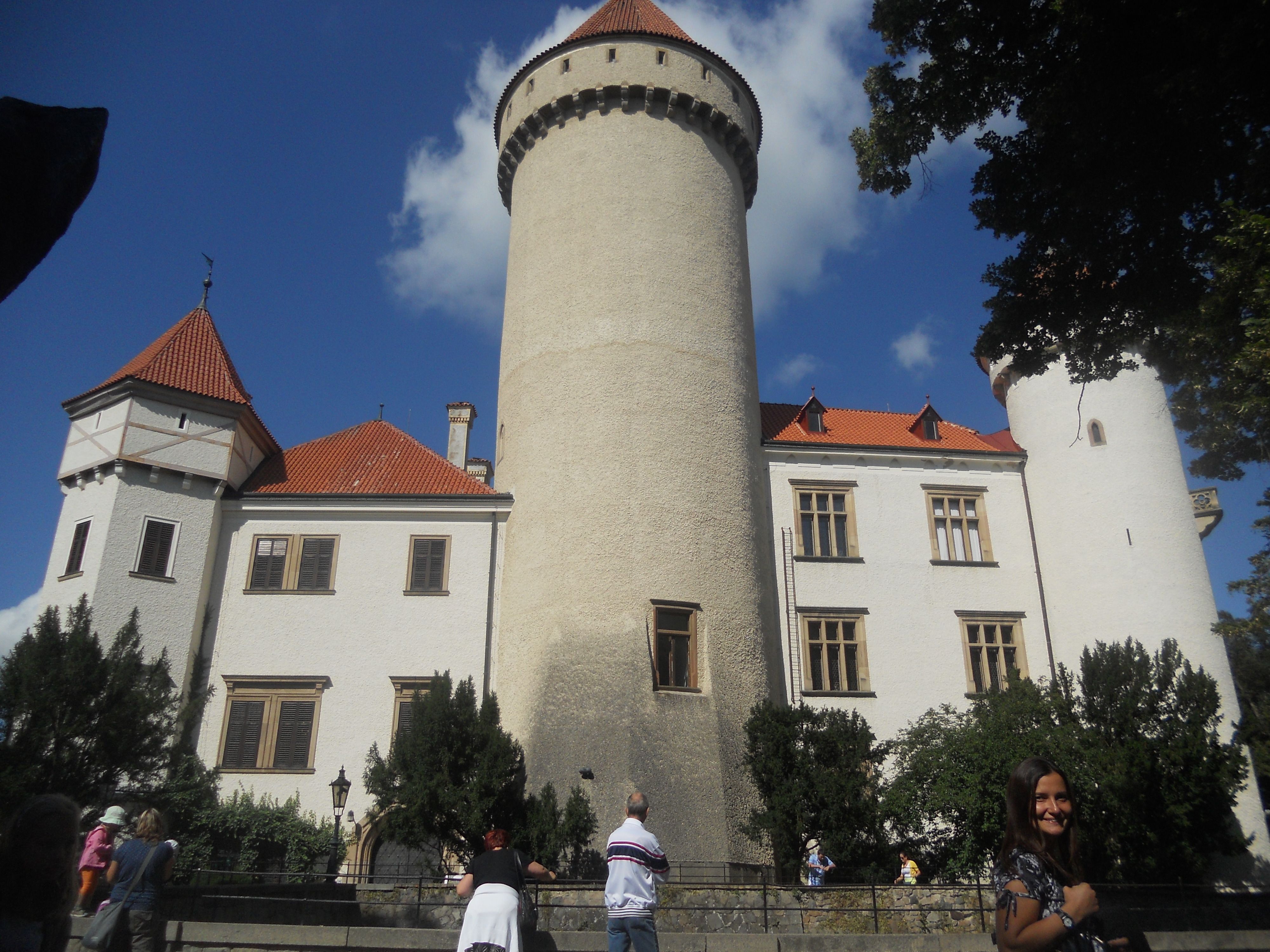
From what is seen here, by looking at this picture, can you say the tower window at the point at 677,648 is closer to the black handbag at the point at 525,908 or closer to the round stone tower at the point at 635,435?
the round stone tower at the point at 635,435

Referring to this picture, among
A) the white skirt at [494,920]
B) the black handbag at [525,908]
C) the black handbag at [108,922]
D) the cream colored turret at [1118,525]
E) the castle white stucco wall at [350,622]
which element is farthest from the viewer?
the cream colored turret at [1118,525]

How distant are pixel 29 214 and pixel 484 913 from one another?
207 inches

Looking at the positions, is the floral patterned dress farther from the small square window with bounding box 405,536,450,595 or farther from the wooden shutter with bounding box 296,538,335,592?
the wooden shutter with bounding box 296,538,335,592

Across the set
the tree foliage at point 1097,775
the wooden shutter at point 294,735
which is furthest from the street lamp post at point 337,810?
the tree foliage at point 1097,775

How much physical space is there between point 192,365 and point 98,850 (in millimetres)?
18582

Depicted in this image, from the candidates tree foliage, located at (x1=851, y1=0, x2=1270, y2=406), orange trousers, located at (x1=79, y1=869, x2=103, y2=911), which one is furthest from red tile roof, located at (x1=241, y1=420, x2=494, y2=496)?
orange trousers, located at (x1=79, y1=869, x2=103, y2=911)

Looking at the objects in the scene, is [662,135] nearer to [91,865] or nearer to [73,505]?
[73,505]

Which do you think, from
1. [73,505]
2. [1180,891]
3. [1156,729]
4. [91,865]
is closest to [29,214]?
[91,865]

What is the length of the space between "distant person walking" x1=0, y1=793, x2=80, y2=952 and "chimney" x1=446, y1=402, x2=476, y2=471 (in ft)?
85.4

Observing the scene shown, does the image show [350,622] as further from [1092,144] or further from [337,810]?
[1092,144]

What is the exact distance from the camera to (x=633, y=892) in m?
7.62

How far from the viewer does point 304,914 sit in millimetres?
12719

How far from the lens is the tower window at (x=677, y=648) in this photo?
2062 centimetres

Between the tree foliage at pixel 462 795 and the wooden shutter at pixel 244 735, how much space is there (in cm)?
401
